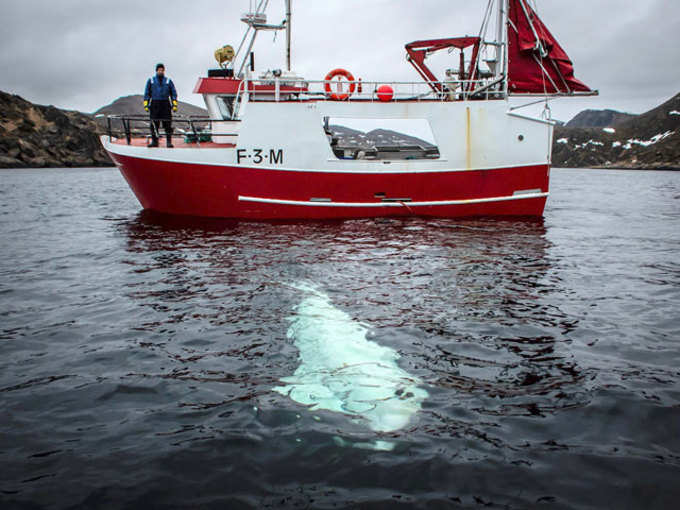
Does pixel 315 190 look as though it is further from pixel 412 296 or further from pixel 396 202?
pixel 412 296

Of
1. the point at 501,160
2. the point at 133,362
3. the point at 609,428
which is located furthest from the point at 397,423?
the point at 501,160

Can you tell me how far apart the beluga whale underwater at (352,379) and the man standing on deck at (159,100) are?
9460 mm

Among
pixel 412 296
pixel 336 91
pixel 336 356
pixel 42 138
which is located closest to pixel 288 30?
pixel 336 91

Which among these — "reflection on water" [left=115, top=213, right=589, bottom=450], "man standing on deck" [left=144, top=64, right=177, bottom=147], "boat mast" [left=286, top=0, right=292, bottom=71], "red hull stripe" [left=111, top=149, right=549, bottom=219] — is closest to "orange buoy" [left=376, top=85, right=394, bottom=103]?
"red hull stripe" [left=111, top=149, right=549, bottom=219]

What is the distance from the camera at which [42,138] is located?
75.4 m

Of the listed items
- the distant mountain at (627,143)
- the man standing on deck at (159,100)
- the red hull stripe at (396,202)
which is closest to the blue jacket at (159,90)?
the man standing on deck at (159,100)

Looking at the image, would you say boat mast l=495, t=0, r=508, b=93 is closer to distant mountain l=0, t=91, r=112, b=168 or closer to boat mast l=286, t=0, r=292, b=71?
boat mast l=286, t=0, r=292, b=71

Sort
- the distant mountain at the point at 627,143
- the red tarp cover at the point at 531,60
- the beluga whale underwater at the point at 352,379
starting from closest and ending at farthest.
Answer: the beluga whale underwater at the point at 352,379 → the red tarp cover at the point at 531,60 → the distant mountain at the point at 627,143

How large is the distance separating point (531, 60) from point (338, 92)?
6140 millimetres

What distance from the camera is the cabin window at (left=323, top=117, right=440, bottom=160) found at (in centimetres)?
1411

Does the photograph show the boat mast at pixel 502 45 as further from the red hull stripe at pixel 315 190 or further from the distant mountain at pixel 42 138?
the distant mountain at pixel 42 138

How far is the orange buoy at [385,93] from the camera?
13.8m

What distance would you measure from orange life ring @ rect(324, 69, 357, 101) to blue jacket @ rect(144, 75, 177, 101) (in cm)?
416

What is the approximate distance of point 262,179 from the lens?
44.1ft
